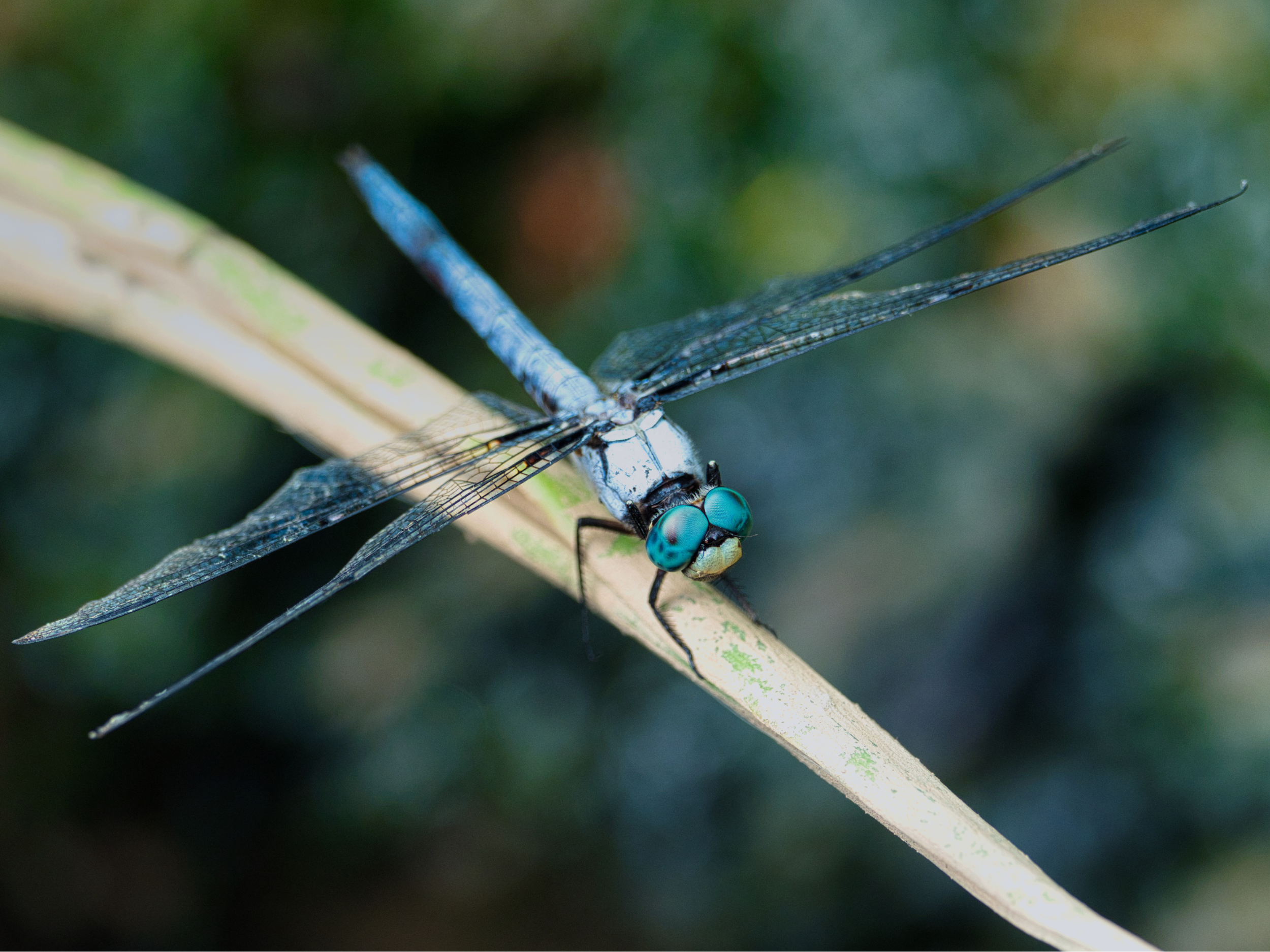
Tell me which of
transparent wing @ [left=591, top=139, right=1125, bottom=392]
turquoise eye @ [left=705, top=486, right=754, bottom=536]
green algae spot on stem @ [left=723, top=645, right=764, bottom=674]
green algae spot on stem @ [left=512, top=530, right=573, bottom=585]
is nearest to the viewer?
green algae spot on stem @ [left=723, top=645, right=764, bottom=674]

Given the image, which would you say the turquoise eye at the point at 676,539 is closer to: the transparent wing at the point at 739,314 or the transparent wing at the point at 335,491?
the transparent wing at the point at 335,491

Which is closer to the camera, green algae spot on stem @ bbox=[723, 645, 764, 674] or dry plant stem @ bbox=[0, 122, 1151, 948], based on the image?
green algae spot on stem @ bbox=[723, 645, 764, 674]

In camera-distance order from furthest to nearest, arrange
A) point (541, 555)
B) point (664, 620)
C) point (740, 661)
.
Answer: point (541, 555), point (664, 620), point (740, 661)

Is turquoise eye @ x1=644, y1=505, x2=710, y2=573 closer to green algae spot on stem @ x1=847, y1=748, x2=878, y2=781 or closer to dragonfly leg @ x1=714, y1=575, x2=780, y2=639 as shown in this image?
dragonfly leg @ x1=714, y1=575, x2=780, y2=639

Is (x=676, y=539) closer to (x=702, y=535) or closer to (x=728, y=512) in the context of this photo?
(x=702, y=535)

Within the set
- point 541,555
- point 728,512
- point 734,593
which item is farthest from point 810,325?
point 541,555

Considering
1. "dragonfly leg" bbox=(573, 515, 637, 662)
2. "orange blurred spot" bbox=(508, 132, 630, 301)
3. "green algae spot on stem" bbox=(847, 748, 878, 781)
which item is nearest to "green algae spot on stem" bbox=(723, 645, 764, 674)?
"green algae spot on stem" bbox=(847, 748, 878, 781)
